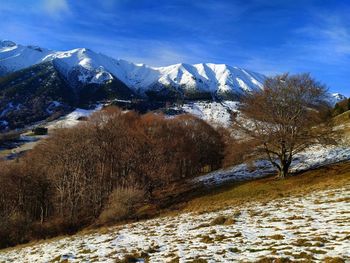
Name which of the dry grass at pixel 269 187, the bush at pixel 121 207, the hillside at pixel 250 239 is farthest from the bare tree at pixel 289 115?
the bush at pixel 121 207

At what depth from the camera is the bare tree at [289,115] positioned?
38031mm

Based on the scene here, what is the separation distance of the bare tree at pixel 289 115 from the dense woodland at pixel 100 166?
775 inches

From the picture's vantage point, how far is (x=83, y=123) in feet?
285

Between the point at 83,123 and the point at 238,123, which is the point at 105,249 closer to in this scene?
the point at 238,123

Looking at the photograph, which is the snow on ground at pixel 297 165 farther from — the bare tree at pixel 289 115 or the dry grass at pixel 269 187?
the bare tree at pixel 289 115

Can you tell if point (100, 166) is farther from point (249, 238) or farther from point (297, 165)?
point (249, 238)

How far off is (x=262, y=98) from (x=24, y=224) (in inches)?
1367

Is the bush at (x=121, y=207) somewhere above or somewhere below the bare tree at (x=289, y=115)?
below

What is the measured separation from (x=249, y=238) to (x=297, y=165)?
3387 centimetres

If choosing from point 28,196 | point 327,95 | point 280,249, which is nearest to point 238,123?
point 327,95

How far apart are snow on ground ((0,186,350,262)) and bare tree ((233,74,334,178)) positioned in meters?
12.8

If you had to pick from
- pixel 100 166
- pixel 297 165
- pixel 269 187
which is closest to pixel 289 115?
pixel 269 187

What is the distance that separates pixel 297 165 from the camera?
47.2m

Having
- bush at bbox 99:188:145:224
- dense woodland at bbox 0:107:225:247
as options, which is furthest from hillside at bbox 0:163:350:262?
dense woodland at bbox 0:107:225:247
